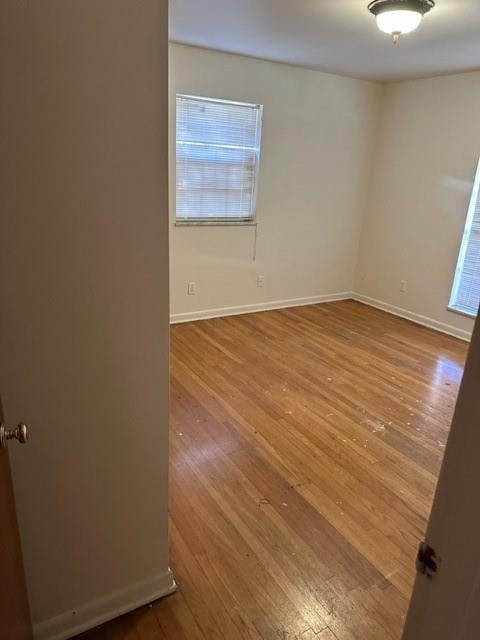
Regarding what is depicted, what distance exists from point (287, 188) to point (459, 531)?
442cm

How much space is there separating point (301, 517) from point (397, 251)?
3.78m

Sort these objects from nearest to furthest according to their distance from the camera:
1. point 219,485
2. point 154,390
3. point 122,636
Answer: point 154,390 < point 122,636 < point 219,485

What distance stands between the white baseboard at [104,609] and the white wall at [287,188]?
9.94 feet

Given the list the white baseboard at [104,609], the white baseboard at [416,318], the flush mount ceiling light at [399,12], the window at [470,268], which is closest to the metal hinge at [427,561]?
the white baseboard at [104,609]

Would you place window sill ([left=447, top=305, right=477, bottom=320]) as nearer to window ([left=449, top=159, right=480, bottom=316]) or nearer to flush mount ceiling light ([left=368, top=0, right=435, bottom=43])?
window ([left=449, top=159, right=480, bottom=316])

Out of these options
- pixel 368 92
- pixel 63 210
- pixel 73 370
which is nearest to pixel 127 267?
pixel 63 210

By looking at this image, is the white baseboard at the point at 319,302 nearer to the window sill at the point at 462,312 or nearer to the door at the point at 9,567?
the window sill at the point at 462,312

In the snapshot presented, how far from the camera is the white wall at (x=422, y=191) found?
13.7ft

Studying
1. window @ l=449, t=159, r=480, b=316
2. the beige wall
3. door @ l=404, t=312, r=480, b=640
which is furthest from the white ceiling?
door @ l=404, t=312, r=480, b=640

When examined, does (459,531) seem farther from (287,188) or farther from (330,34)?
(287,188)

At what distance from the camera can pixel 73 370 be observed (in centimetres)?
119

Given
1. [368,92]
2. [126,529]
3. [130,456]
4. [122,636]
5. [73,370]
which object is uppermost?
[368,92]

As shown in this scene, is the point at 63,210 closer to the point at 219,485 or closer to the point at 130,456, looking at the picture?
the point at 130,456

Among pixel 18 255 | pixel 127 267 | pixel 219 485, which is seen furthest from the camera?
pixel 219 485
